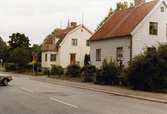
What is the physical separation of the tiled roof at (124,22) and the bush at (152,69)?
1201cm

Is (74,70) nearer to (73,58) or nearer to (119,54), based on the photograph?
(119,54)

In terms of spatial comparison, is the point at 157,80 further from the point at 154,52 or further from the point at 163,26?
the point at 163,26

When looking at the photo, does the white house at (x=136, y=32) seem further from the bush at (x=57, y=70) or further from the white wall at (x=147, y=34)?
the bush at (x=57, y=70)

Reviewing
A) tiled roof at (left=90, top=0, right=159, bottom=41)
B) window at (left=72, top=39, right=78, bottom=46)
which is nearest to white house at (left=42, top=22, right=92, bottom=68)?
window at (left=72, top=39, right=78, bottom=46)

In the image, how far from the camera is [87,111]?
1716 centimetres

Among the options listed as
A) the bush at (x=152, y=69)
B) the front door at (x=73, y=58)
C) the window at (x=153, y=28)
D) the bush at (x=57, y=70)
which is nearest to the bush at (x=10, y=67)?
the front door at (x=73, y=58)

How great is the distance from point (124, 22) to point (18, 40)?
4902 cm

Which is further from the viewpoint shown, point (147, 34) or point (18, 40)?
point (18, 40)

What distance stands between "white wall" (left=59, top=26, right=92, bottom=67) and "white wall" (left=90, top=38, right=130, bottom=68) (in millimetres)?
18726

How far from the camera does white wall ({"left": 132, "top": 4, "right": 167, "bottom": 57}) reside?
44.0 metres

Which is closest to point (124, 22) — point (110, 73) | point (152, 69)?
point (110, 73)

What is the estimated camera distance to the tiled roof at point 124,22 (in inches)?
1766

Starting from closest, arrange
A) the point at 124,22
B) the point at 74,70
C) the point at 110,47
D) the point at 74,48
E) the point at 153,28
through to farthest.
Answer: the point at 153,28
the point at 124,22
the point at 110,47
the point at 74,70
the point at 74,48

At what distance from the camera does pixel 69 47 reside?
71312mm
